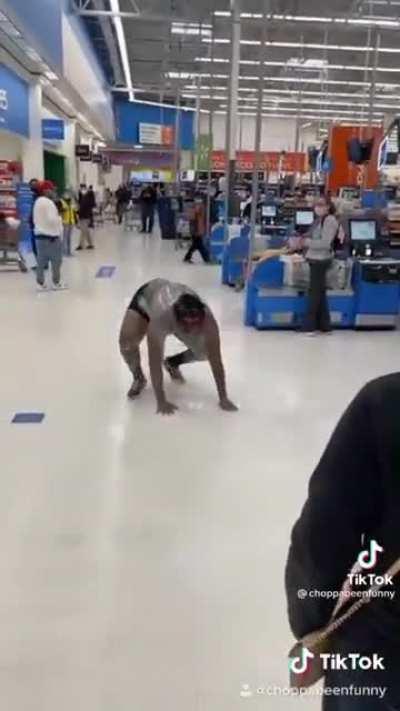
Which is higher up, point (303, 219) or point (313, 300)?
point (303, 219)

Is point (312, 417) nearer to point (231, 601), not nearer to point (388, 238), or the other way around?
point (231, 601)

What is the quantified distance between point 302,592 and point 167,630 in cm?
152

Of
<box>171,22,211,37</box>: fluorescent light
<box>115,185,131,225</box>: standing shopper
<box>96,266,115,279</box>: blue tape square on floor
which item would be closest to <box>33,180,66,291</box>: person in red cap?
<box>96,266,115,279</box>: blue tape square on floor

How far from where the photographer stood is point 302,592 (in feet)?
3.64

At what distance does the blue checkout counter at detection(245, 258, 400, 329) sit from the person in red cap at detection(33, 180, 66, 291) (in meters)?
3.17

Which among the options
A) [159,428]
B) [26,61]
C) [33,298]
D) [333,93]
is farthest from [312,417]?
[333,93]

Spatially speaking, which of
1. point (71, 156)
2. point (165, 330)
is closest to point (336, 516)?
point (165, 330)

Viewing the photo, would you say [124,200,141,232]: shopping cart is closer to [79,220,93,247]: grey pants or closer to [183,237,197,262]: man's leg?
[79,220,93,247]: grey pants

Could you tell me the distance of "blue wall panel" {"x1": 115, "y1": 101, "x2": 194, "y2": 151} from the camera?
3195 cm

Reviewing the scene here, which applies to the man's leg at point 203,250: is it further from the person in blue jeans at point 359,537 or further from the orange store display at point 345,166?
the person in blue jeans at point 359,537

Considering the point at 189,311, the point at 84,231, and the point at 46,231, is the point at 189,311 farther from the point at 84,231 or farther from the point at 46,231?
the point at 84,231

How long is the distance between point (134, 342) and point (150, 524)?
6.71ft

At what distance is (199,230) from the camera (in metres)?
13.4

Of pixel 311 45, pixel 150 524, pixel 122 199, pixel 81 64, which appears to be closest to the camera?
pixel 150 524
